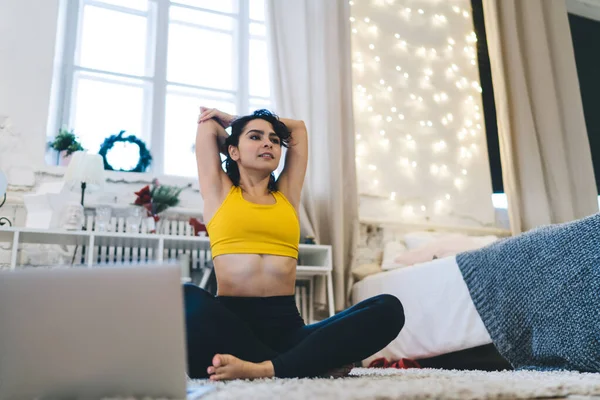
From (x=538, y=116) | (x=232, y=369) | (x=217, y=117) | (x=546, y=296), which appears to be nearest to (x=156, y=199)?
(x=217, y=117)

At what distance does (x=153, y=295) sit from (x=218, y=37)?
297 centimetres

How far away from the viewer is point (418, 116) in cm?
373

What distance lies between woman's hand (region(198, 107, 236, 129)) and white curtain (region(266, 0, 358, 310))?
124cm

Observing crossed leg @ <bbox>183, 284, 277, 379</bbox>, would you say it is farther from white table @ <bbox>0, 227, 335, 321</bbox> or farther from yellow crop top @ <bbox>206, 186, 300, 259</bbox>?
white table @ <bbox>0, 227, 335, 321</bbox>

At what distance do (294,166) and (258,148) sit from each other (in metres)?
0.20

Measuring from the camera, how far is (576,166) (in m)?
3.93

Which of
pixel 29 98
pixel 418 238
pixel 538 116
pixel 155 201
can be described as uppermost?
pixel 538 116

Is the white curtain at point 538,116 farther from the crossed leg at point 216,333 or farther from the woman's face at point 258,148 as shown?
the crossed leg at point 216,333

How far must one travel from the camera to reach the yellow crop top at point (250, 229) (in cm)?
158

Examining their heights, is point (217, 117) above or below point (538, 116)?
below

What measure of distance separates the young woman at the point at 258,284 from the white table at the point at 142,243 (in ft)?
2.99

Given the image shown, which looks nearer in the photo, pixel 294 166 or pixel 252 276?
pixel 252 276

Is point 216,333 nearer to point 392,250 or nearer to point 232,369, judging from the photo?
point 232,369

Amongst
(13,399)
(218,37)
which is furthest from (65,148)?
(13,399)
